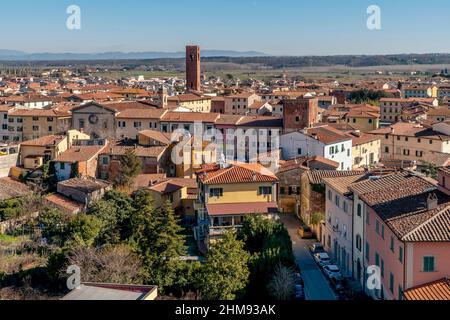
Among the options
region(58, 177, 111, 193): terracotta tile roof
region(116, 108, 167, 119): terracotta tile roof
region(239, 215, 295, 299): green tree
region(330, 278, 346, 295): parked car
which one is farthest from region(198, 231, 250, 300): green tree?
region(116, 108, 167, 119): terracotta tile roof

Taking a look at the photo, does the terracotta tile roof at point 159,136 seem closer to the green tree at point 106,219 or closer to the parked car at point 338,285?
the green tree at point 106,219

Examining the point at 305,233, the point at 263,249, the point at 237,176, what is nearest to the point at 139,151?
the point at 237,176

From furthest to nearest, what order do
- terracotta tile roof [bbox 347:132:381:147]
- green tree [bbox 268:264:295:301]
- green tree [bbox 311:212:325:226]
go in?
terracotta tile roof [bbox 347:132:381:147]
green tree [bbox 311:212:325:226]
green tree [bbox 268:264:295:301]

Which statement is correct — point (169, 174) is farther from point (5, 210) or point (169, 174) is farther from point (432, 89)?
point (432, 89)

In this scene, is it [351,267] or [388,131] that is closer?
[351,267]

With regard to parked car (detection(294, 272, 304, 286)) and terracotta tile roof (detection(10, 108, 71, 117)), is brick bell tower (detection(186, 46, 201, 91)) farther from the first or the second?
parked car (detection(294, 272, 304, 286))

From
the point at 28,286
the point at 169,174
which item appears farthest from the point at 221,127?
the point at 28,286
